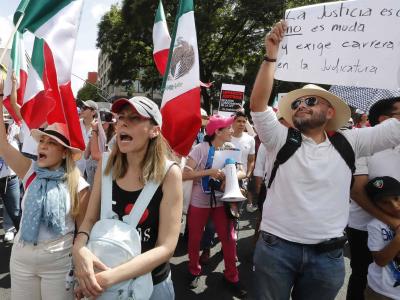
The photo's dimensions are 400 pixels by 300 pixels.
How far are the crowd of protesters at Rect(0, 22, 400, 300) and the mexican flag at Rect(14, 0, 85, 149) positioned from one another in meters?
0.23

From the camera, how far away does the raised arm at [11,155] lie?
2.46 meters

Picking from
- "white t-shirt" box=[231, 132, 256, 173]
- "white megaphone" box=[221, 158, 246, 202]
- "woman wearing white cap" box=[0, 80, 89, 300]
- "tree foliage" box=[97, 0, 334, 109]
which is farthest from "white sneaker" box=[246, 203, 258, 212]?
"tree foliage" box=[97, 0, 334, 109]

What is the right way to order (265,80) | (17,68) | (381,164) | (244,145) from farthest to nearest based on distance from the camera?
1. (244,145)
2. (17,68)
3. (381,164)
4. (265,80)

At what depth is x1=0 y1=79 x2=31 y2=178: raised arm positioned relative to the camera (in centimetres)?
246

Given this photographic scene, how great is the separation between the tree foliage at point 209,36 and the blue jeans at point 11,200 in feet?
54.2

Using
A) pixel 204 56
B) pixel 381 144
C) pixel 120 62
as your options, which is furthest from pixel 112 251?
pixel 120 62

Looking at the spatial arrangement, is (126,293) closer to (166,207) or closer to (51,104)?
(166,207)

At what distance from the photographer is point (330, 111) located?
2.38m

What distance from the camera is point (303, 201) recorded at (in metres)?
2.14

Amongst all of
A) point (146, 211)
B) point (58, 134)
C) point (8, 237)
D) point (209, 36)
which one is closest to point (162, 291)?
point (146, 211)

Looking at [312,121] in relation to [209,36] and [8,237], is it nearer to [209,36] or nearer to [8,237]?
[8,237]

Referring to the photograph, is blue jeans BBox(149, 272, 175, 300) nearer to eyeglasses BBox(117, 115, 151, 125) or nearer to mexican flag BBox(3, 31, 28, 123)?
eyeglasses BBox(117, 115, 151, 125)

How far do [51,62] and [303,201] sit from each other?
6.80 feet

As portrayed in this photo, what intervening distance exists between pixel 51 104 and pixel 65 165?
484 mm
